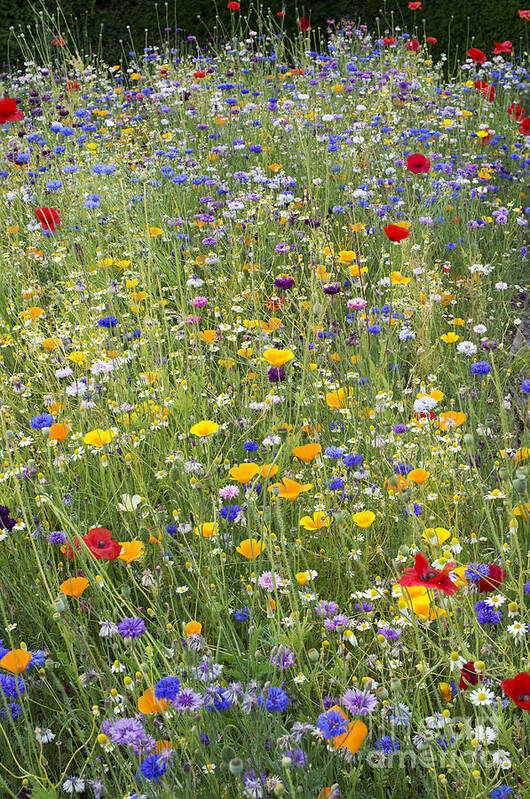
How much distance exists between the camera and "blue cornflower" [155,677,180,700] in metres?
1.09

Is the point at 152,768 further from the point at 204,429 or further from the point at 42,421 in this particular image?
the point at 42,421

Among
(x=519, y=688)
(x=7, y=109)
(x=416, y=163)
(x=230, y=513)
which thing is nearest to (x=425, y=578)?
(x=519, y=688)

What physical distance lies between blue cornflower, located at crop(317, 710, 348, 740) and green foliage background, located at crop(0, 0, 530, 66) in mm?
7537

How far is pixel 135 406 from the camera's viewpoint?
2191mm

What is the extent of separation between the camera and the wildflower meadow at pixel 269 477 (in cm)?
122

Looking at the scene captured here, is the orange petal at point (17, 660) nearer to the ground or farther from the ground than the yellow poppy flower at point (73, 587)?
farther from the ground

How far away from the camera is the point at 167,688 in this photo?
1.10 metres

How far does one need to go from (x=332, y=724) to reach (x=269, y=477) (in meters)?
0.86

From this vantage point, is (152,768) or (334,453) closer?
(152,768)

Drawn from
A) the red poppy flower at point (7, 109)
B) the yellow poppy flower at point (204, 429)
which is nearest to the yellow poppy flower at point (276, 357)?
the yellow poppy flower at point (204, 429)

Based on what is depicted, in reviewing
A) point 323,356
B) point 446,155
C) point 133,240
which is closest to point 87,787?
point 323,356

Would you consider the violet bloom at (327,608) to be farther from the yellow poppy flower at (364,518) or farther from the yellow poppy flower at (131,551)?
the yellow poppy flower at (131,551)

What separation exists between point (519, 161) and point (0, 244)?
10.4 feet

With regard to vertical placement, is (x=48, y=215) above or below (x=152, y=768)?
above
